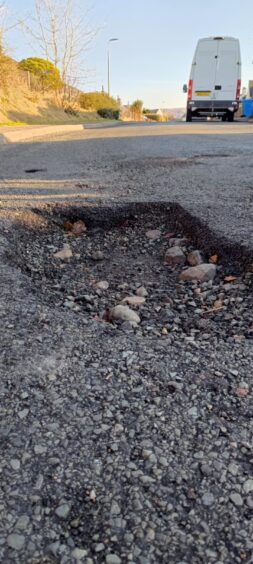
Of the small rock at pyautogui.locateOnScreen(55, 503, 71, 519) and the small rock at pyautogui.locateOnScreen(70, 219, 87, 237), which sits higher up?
the small rock at pyautogui.locateOnScreen(70, 219, 87, 237)

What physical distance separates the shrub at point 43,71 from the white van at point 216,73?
33.2 feet

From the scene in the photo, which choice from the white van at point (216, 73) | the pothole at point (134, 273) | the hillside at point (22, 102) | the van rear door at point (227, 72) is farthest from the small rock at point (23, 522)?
the van rear door at point (227, 72)

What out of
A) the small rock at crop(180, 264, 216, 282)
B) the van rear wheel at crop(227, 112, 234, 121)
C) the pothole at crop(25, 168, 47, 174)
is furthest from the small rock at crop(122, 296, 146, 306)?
the van rear wheel at crop(227, 112, 234, 121)

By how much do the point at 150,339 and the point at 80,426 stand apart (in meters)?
0.54

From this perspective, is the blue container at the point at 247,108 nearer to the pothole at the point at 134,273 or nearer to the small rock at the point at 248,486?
the pothole at the point at 134,273

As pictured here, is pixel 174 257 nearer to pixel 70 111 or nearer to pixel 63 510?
pixel 63 510

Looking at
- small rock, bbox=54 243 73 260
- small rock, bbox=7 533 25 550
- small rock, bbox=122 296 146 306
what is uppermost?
small rock, bbox=54 243 73 260

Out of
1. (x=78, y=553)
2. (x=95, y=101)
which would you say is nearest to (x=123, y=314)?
(x=78, y=553)

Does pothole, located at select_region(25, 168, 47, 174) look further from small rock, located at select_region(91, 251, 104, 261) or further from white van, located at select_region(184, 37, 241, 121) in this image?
white van, located at select_region(184, 37, 241, 121)

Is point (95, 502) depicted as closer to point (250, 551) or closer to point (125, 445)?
point (125, 445)

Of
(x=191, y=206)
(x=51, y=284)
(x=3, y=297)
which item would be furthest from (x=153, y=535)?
(x=191, y=206)

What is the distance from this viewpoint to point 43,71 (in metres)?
22.3

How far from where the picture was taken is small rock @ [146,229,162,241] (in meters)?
2.83

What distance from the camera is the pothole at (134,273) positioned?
182 centimetres
